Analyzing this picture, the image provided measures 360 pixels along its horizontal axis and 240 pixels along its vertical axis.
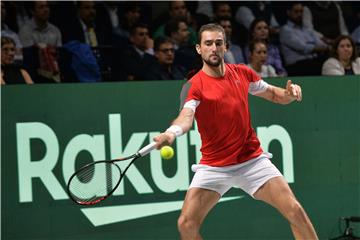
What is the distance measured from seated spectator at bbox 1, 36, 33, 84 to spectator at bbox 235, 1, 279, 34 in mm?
3329

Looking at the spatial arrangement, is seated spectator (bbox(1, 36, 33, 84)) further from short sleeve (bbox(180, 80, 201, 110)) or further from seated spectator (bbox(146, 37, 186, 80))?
short sleeve (bbox(180, 80, 201, 110))

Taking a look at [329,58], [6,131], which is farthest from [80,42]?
[329,58]

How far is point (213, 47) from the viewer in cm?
622

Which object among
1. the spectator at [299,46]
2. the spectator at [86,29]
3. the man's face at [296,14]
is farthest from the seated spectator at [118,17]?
the man's face at [296,14]

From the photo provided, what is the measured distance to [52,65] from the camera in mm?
8938

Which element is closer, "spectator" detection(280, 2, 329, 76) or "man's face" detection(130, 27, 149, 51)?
"man's face" detection(130, 27, 149, 51)

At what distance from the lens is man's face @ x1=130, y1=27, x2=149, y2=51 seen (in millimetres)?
9383

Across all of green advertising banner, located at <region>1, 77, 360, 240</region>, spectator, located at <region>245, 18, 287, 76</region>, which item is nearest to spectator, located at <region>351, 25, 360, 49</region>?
spectator, located at <region>245, 18, 287, 76</region>

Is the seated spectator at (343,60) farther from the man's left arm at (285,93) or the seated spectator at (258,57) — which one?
the man's left arm at (285,93)

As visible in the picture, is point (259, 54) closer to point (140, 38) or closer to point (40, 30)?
point (140, 38)

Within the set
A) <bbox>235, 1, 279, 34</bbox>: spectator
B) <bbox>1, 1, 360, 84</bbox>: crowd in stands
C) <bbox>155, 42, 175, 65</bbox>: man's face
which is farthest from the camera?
<bbox>235, 1, 279, 34</bbox>: spectator

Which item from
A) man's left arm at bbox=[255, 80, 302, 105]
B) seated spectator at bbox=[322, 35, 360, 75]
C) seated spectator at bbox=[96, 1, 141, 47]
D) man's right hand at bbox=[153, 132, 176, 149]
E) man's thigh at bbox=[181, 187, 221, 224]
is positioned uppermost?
seated spectator at bbox=[96, 1, 141, 47]

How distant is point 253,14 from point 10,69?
369 cm

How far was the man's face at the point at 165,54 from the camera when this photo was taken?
9.02 m
